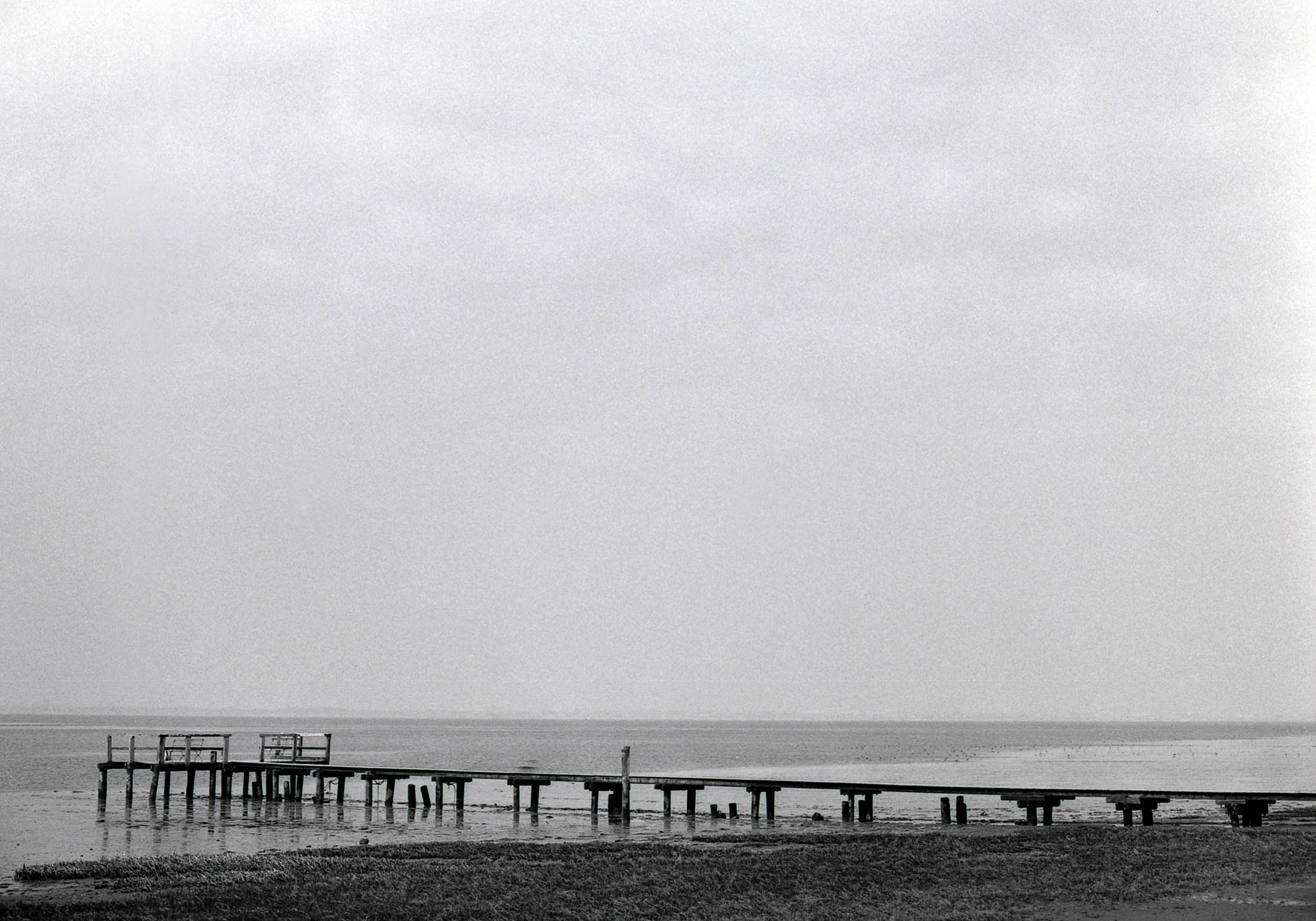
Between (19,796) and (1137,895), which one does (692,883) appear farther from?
(19,796)

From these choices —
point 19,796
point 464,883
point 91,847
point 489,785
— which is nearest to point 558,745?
point 489,785

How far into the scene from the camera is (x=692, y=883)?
25.5 meters

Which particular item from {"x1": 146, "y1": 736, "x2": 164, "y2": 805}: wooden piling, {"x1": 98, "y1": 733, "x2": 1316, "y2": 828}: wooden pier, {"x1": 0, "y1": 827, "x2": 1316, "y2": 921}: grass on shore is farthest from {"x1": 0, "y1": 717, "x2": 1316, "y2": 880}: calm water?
{"x1": 0, "y1": 827, "x2": 1316, "y2": 921}: grass on shore

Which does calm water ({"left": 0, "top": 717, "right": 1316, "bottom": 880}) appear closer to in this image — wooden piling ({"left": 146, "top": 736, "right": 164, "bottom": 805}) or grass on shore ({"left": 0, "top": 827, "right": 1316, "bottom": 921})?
wooden piling ({"left": 146, "top": 736, "right": 164, "bottom": 805})

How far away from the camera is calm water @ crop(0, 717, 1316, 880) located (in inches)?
1651

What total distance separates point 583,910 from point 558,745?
142138 millimetres

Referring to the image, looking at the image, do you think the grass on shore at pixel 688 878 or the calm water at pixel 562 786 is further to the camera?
the calm water at pixel 562 786

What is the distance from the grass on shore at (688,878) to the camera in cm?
2219

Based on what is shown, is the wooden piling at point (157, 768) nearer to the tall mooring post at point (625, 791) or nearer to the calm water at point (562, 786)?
the calm water at point (562, 786)

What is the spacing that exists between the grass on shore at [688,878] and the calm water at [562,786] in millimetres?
5982

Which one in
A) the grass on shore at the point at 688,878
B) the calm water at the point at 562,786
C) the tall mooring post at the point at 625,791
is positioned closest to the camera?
the grass on shore at the point at 688,878

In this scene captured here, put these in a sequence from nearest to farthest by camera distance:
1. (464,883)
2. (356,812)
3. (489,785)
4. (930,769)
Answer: (464,883), (356,812), (489,785), (930,769)

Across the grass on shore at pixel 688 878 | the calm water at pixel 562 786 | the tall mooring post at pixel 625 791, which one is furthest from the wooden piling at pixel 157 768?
the grass on shore at pixel 688 878

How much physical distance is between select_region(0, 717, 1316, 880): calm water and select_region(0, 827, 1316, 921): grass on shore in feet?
19.6
